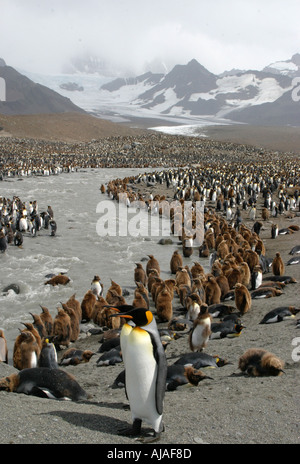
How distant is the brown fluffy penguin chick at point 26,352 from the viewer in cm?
593

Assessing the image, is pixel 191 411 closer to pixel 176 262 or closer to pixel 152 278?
pixel 152 278

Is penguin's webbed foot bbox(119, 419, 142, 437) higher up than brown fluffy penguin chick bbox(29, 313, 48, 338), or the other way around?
penguin's webbed foot bbox(119, 419, 142, 437)

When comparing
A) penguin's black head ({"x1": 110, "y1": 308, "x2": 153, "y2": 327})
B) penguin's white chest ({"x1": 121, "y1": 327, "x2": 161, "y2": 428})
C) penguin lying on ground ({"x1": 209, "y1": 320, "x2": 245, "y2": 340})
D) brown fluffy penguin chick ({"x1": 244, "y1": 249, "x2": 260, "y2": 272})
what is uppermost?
penguin's black head ({"x1": 110, "y1": 308, "x2": 153, "y2": 327})

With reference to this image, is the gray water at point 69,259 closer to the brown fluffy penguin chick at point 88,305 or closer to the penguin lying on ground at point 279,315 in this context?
the brown fluffy penguin chick at point 88,305

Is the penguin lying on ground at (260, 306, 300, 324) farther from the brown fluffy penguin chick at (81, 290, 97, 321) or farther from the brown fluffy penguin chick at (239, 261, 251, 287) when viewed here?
the brown fluffy penguin chick at (81, 290, 97, 321)

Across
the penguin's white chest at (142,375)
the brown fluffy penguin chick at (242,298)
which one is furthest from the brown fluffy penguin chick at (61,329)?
the penguin's white chest at (142,375)

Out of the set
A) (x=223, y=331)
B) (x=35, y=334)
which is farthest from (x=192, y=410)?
(x=35, y=334)

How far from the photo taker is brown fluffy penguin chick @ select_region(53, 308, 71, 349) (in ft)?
23.6

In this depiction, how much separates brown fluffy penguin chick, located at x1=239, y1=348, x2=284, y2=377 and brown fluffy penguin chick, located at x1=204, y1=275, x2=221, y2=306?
10.9 ft

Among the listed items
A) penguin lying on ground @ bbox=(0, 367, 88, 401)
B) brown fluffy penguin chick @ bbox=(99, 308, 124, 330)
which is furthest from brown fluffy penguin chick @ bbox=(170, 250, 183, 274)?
penguin lying on ground @ bbox=(0, 367, 88, 401)

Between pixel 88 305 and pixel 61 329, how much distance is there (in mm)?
1251

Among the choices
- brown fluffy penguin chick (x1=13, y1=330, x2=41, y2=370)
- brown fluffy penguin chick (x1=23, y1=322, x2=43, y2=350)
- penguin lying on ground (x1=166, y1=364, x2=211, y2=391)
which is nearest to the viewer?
penguin lying on ground (x1=166, y1=364, x2=211, y2=391)

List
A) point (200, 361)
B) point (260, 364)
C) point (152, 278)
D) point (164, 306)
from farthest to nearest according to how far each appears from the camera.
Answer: point (152, 278) < point (164, 306) < point (200, 361) < point (260, 364)

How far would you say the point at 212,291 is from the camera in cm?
865
